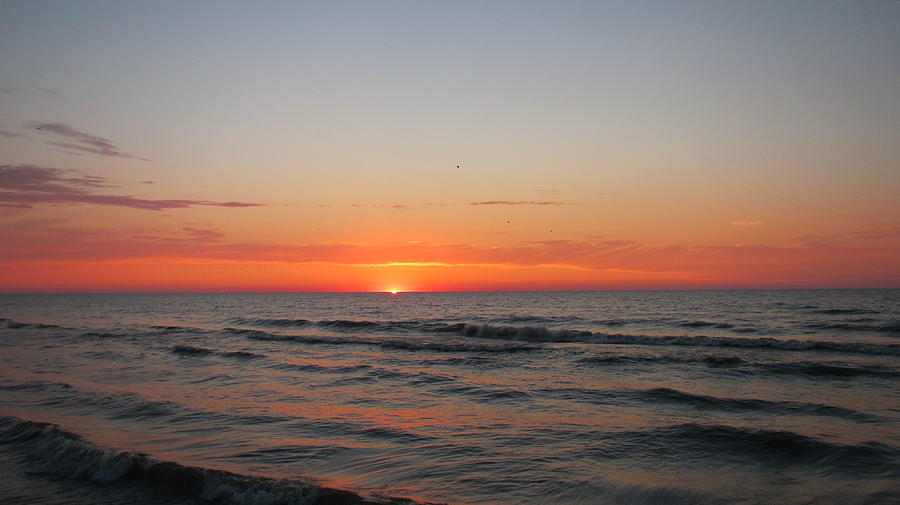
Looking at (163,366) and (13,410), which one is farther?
(163,366)

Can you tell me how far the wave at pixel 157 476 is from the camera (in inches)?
349

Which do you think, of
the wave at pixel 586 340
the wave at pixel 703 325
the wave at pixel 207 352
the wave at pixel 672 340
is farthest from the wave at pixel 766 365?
the wave at pixel 703 325

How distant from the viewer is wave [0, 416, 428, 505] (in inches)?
349

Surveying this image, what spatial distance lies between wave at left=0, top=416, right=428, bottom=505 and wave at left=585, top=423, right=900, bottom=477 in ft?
18.5

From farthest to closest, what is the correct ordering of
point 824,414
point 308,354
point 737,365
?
1. point 308,354
2. point 737,365
3. point 824,414

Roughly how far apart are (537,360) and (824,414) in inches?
513

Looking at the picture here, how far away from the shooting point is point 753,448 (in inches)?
461

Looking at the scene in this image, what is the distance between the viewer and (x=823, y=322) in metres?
44.4

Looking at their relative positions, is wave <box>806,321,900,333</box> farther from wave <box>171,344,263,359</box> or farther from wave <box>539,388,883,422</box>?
wave <box>171,344,263,359</box>

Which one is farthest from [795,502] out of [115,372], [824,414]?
[115,372]

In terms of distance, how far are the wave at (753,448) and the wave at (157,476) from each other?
5.65 meters

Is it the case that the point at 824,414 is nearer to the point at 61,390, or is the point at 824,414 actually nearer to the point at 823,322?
the point at 61,390

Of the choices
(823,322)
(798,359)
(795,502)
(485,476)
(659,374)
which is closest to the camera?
(795,502)

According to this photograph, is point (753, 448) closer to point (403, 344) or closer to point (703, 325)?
point (403, 344)
